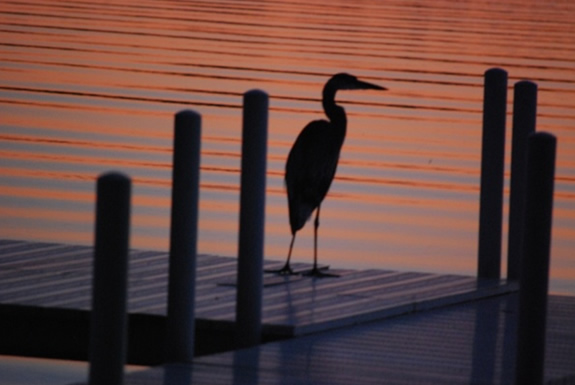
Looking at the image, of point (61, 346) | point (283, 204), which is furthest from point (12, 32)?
point (61, 346)

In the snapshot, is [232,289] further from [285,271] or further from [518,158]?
[518,158]

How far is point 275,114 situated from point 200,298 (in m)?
13.1

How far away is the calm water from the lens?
15.6m

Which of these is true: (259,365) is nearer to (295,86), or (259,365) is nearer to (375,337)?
(375,337)

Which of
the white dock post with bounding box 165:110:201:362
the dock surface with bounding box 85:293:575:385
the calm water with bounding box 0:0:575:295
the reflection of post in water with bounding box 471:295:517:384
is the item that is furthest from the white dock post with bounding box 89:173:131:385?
the calm water with bounding box 0:0:575:295

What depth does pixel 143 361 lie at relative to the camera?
9.52m

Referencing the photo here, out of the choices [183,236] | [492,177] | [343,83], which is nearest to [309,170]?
[343,83]

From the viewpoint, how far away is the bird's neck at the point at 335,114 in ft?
36.9

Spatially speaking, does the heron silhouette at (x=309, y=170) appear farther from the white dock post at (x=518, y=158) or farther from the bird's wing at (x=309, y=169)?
Answer: the white dock post at (x=518, y=158)

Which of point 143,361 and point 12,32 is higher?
point 12,32

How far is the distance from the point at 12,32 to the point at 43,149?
13530 mm

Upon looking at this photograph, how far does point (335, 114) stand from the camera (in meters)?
11.5

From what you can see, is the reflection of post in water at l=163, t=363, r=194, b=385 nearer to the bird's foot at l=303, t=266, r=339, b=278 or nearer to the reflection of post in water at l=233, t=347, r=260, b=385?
the reflection of post in water at l=233, t=347, r=260, b=385

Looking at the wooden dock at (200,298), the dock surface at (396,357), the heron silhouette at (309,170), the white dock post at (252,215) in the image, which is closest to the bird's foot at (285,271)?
the heron silhouette at (309,170)
